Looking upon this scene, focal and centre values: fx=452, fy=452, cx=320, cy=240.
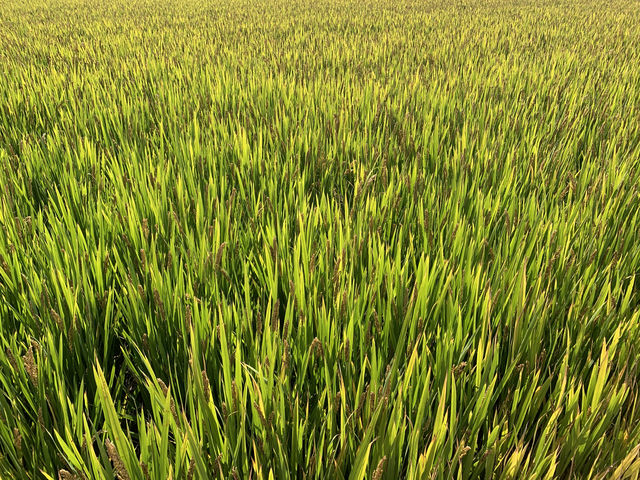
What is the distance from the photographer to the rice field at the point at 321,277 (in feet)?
1.85

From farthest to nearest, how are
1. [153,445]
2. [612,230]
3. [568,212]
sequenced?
[568,212], [612,230], [153,445]

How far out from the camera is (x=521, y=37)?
471cm

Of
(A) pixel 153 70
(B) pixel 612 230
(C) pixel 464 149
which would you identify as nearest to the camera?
(B) pixel 612 230

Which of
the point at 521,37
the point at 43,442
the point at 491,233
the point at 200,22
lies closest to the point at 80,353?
the point at 43,442

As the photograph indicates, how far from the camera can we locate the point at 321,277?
913 millimetres

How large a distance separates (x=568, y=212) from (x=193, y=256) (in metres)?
0.99

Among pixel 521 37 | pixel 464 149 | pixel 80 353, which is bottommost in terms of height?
pixel 80 353

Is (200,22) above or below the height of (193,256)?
above

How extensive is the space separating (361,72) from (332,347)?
286cm

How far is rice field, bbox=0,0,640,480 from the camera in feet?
1.85

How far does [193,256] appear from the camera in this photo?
3.06ft

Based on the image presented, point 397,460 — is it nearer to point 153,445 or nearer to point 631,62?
point 153,445

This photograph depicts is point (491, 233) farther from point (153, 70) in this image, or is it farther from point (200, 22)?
point (200, 22)

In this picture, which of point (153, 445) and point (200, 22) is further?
point (200, 22)
